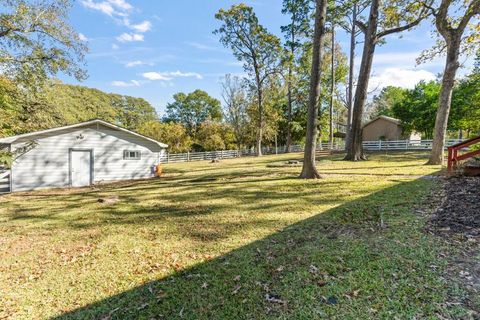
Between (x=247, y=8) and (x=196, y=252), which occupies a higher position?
(x=247, y=8)

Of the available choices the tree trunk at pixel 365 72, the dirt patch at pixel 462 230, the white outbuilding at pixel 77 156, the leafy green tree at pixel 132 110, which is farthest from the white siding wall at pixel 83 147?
the leafy green tree at pixel 132 110

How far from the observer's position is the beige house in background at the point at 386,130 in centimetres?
3005

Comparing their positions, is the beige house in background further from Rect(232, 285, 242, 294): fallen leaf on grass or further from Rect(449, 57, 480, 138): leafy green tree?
Rect(232, 285, 242, 294): fallen leaf on grass

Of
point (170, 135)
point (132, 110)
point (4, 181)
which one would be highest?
point (132, 110)

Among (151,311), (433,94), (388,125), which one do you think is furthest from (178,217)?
(388,125)

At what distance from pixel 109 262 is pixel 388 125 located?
34.4 metres

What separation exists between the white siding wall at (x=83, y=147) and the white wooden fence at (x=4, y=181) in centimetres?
24

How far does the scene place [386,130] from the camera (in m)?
31.4

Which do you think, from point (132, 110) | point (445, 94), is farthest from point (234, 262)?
point (132, 110)

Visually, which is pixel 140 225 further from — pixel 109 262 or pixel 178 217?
pixel 109 262

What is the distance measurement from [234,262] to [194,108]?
4473cm

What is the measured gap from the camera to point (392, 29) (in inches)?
516

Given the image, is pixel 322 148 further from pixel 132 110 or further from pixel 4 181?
pixel 132 110

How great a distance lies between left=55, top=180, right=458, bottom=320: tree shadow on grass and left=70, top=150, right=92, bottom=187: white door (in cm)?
1197
